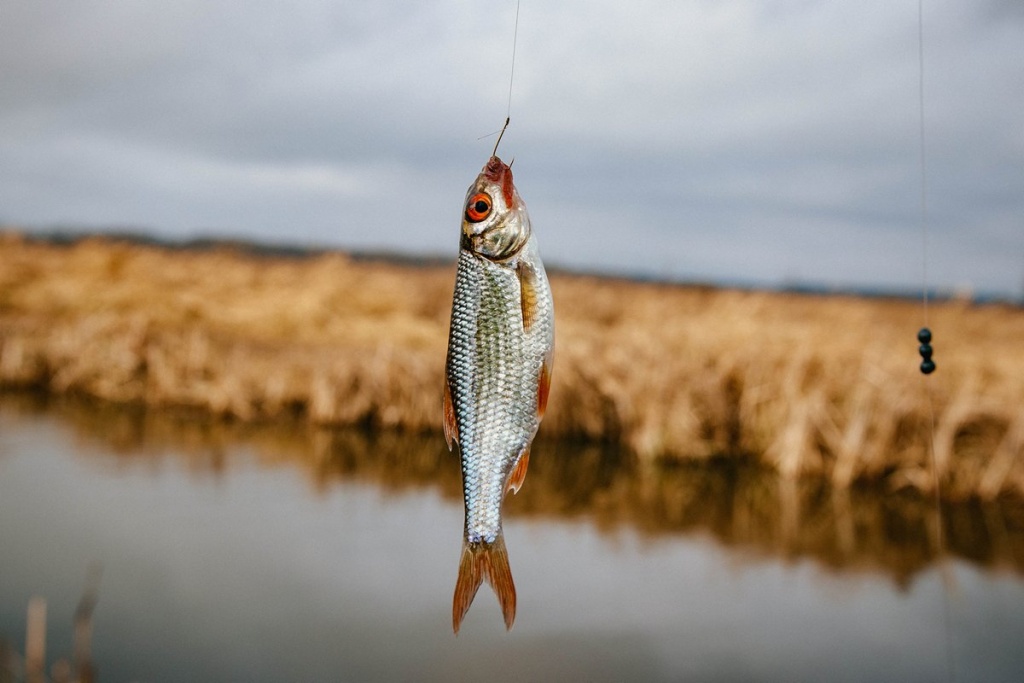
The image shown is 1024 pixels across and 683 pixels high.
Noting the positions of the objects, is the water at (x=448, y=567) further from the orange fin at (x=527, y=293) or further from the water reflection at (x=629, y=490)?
the orange fin at (x=527, y=293)

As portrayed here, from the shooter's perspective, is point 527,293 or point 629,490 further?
point 629,490

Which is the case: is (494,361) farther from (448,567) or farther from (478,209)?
(448,567)

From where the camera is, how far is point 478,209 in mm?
2787

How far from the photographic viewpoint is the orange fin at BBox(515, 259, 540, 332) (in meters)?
2.77

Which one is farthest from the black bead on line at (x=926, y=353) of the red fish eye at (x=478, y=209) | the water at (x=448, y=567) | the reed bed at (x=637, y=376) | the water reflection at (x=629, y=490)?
the water reflection at (x=629, y=490)

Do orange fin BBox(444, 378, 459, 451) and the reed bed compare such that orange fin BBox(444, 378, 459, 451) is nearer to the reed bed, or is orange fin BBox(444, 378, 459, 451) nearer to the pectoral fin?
the pectoral fin

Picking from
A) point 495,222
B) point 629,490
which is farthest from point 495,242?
point 629,490

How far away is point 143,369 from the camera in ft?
53.0

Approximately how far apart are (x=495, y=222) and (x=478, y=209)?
7 cm

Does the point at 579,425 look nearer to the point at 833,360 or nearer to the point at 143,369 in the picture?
the point at 833,360

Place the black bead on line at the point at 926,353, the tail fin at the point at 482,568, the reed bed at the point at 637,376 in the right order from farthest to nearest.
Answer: the reed bed at the point at 637,376 → the black bead on line at the point at 926,353 → the tail fin at the point at 482,568

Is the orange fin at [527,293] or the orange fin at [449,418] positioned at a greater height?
the orange fin at [527,293]

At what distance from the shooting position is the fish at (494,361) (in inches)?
110

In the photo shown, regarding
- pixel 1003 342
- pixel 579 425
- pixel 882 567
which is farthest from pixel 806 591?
pixel 1003 342
